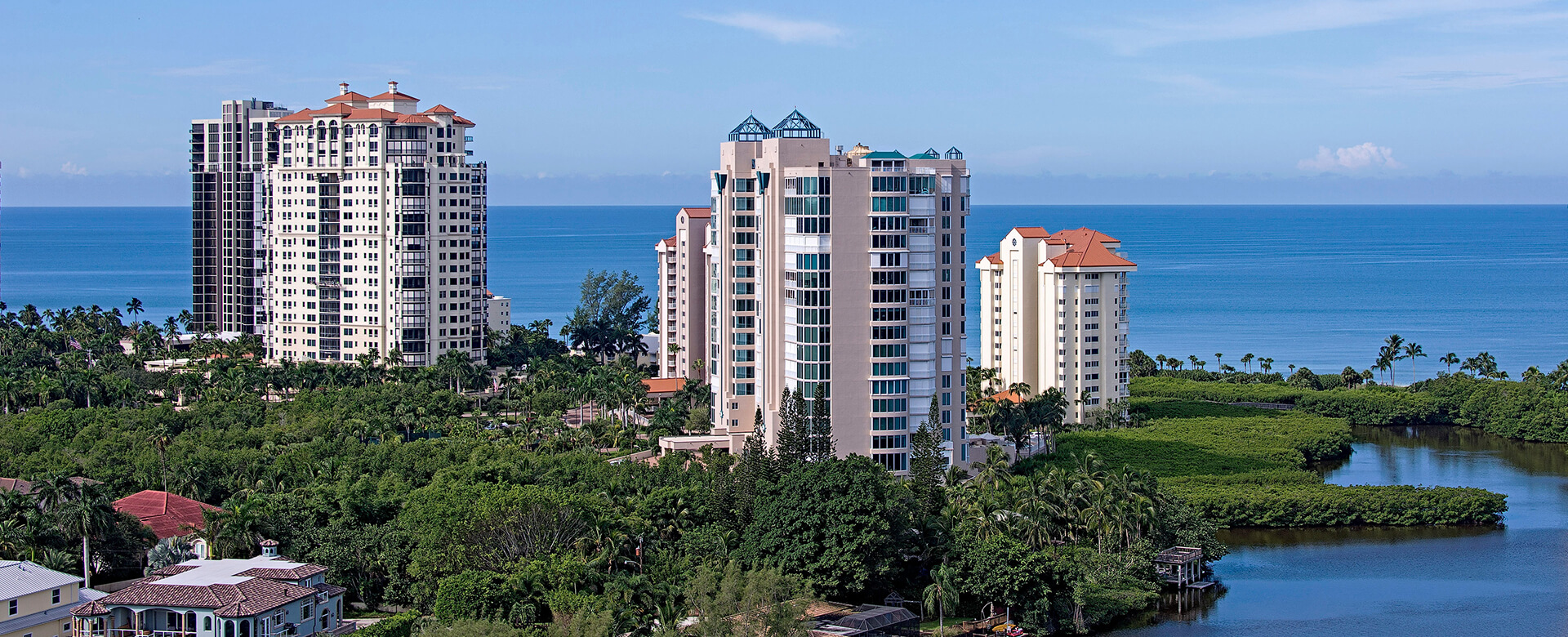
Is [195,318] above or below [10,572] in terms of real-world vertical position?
above

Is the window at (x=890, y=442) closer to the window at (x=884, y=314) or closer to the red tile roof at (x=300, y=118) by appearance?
the window at (x=884, y=314)

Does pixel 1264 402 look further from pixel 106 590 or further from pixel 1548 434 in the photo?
pixel 106 590

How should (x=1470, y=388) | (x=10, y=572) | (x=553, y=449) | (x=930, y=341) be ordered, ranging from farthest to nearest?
(x=1470, y=388) < (x=553, y=449) < (x=930, y=341) < (x=10, y=572)

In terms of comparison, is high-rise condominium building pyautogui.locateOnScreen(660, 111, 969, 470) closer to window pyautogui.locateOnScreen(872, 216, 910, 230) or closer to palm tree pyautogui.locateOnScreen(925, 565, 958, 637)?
window pyautogui.locateOnScreen(872, 216, 910, 230)

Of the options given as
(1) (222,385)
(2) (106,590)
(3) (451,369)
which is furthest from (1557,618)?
(1) (222,385)

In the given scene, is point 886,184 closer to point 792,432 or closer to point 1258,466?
Result: point 792,432
